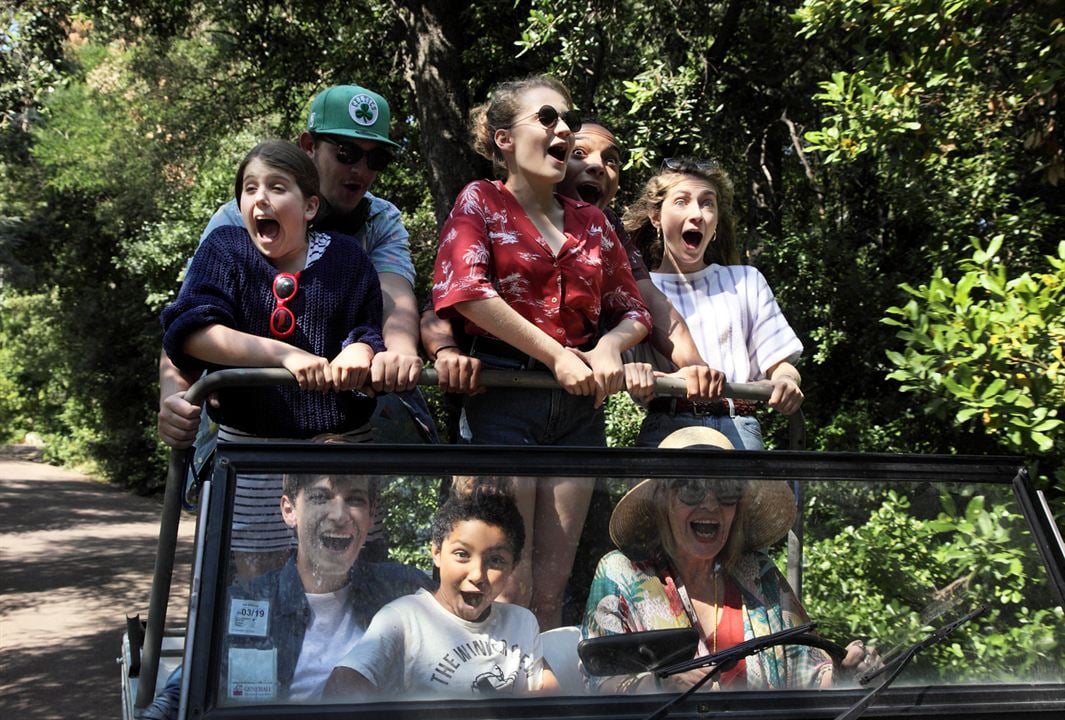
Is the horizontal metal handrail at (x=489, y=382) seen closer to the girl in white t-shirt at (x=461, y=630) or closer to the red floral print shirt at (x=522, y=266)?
the red floral print shirt at (x=522, y=266)

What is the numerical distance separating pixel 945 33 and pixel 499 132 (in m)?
3.52

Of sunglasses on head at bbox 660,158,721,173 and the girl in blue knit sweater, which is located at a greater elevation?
sunglasses on head at bbox 660,158,721,173

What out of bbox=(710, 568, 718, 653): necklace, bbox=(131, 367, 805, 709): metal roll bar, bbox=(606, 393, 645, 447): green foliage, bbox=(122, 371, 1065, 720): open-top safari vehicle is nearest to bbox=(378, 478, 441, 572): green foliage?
bbox=(122, 371, 1065, 720): open-top safari vehicle

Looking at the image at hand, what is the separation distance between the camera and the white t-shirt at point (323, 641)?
220 centimetres

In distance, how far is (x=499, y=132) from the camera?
3428 millimetres

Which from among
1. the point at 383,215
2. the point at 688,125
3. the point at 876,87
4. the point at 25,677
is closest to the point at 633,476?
the point at 383,215

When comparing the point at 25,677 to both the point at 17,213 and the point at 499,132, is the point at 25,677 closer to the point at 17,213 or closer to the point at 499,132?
the point at 499,132

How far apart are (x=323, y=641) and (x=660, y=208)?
2182 millimetres

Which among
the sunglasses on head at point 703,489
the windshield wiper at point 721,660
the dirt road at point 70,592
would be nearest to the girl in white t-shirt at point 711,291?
the sunglasses on head at point 703,489

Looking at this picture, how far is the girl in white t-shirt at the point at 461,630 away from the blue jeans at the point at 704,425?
1.20 meters

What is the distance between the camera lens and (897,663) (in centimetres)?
244

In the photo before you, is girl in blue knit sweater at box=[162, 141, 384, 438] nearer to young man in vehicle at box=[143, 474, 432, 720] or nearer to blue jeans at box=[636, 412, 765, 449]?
young man in vehicle at box=[143, 474, 432, 720]

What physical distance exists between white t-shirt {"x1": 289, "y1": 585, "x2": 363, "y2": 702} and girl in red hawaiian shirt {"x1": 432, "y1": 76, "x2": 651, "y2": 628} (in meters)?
0.90

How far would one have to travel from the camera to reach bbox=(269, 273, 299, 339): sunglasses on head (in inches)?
Answer: 120
